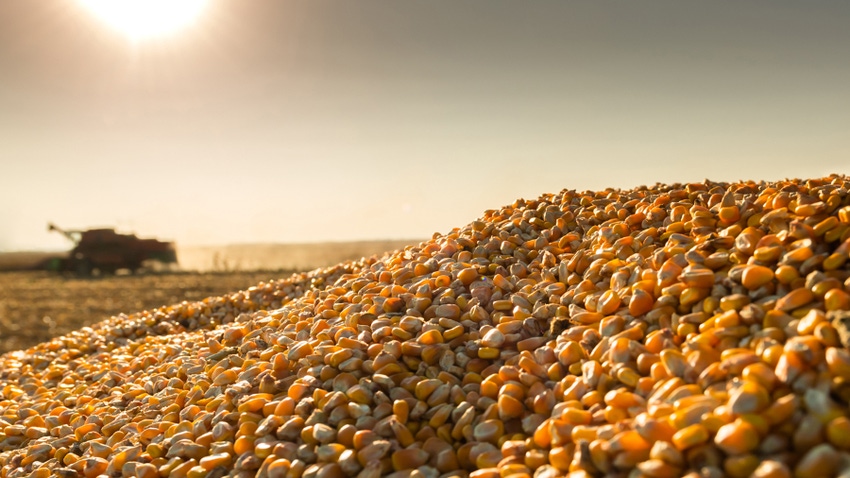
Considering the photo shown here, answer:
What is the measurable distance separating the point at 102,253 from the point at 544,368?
1785 centimetres

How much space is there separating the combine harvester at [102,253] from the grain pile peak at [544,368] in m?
15.2

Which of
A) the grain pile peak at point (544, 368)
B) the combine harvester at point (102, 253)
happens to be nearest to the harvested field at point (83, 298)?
the combine harvester at point (102, 253)

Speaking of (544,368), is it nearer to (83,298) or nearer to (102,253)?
(83,298)

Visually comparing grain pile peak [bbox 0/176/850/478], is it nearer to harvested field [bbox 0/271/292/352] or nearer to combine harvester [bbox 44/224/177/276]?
harvested field [bbox 0/271/292/352]

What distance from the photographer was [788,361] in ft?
5.56

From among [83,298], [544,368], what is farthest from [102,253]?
[544,368]

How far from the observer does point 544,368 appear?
2273 millimetres

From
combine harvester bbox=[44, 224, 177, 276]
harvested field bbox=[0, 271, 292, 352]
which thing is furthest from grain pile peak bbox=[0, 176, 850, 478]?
combine harvester bbox=[44, 224, 177, 276]

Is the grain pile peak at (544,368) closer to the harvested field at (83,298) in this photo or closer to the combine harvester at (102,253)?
the harvested field at (83,298)

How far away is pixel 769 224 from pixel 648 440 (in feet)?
4.16

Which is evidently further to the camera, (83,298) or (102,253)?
(102,253)

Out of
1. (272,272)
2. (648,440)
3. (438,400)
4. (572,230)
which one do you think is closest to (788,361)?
(648,440)

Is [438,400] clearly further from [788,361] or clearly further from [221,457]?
[788,361]

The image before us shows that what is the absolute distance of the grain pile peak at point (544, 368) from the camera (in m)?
1.67
